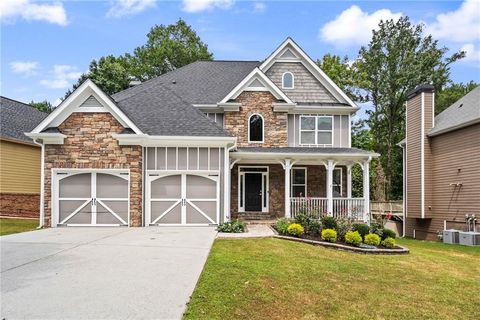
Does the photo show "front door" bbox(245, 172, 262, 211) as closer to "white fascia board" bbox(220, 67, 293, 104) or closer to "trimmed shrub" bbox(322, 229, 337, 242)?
"white fascia board" bbox(220, 67, 293, 104)

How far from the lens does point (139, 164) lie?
47.4 feet

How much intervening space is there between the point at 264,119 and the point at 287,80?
2828 millimetres

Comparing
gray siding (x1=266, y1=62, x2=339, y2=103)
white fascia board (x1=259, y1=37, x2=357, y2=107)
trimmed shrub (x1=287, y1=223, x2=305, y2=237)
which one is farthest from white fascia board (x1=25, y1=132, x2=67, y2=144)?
gray siding (x1=266, y1=62, x2=339, y2=103)

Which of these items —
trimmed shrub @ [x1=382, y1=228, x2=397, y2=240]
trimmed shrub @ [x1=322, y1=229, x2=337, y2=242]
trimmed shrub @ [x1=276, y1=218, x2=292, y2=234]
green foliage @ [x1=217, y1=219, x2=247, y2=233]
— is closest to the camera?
trimmed shrub @ [x1=322, y1=229, x2=337, y2=242]

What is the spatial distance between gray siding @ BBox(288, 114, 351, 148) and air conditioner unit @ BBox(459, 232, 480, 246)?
6.54m

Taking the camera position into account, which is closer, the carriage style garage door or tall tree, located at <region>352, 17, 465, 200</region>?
the carriage style garage door

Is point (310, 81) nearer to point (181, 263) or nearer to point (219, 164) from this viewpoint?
point (219, 164)

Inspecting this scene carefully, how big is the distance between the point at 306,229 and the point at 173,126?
6.53 m

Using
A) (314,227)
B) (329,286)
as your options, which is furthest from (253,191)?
(329,286)

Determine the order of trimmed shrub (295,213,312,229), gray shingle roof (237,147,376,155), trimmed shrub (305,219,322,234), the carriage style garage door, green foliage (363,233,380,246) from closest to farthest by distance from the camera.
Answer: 1. green foliage (363,233,380,246)
2. trimmed shrub (305,219,322,234)
3. trimmed shrub (295,213,312,229)
4. the carriage style garage door
5. gray shingle roof (237,147,376,155)

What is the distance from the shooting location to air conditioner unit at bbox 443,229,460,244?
1639cm

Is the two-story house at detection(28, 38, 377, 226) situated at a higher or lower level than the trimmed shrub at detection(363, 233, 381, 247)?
higher

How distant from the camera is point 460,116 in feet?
58.0

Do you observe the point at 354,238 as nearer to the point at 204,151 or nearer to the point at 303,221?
the point at 303,221
